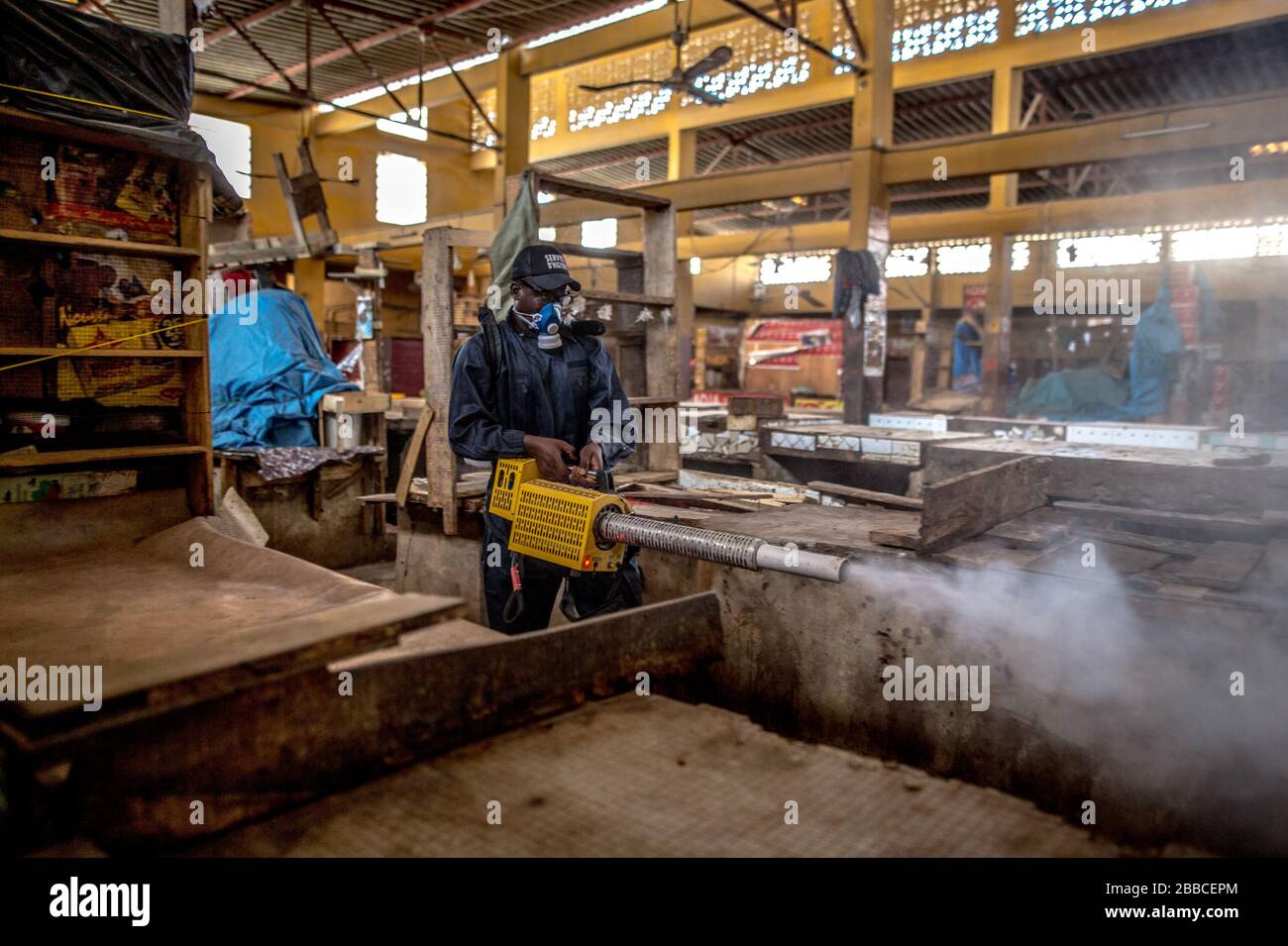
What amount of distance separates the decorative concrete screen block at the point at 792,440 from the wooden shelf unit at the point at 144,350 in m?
5.43

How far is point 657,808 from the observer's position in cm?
205

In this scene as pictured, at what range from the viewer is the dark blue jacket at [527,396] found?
383cm

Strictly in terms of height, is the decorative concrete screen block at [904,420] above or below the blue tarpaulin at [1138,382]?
below

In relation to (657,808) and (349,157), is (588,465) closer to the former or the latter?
(657,808)

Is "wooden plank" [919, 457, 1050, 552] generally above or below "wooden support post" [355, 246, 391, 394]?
below

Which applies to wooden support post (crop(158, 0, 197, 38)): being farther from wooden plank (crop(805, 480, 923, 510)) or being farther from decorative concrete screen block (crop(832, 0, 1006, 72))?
decorative concrete screen block (crop(832, 0, 1006, 72))

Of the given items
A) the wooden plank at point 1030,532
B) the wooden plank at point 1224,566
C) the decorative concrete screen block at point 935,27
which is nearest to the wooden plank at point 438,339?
the wooden plank at point 1030,532

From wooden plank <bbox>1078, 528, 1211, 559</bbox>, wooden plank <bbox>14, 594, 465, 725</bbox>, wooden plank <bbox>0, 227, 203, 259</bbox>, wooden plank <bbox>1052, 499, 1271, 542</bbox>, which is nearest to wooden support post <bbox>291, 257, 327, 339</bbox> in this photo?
wooden plank <bbox>0, 227, 203, 259</bbox>

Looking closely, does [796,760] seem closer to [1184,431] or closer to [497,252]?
[497,252]

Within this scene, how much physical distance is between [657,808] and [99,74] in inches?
160

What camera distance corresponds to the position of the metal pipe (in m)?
2.77

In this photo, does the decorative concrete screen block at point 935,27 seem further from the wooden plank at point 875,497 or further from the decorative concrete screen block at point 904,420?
the wooden plank at point 875,497

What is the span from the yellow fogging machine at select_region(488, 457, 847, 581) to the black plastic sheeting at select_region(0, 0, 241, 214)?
8.13 feet
